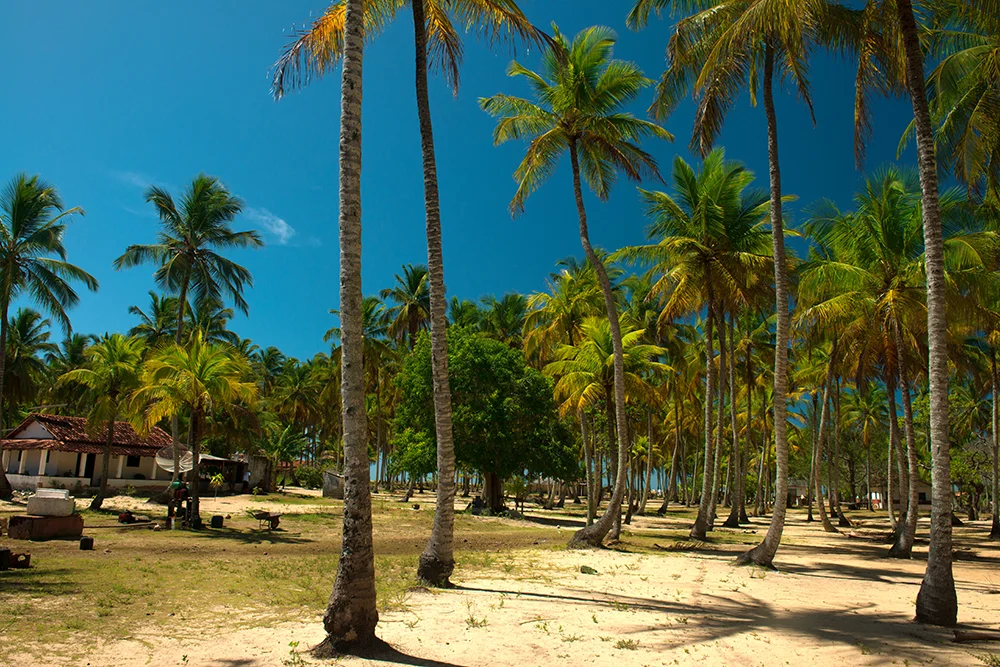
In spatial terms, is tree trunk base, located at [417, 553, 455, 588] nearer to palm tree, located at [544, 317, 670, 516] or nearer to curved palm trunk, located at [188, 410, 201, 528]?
palm tree, located at [544, 317, 670, 516]

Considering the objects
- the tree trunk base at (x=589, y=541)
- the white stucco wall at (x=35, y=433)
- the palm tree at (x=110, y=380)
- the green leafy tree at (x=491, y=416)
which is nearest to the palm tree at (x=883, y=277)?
the tree trunk base at (x=589, y=541)

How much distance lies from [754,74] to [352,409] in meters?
14.0

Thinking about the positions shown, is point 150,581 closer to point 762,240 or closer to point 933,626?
point 933,626

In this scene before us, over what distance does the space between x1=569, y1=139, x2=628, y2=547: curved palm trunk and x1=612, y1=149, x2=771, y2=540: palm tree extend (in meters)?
4.25

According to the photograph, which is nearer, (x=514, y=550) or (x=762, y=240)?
(x=514, y=550)

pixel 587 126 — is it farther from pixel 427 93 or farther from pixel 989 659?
pixel 989 659

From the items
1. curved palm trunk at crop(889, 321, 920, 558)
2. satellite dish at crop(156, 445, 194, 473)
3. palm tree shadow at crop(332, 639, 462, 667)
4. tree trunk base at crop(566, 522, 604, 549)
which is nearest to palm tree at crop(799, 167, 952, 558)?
curved palm trunk at crop(889, 321, 920, 558)

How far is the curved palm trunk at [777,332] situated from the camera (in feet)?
48.7

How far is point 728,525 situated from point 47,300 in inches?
1240

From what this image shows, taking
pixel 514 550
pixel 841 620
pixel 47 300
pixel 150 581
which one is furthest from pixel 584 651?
pixel 47 300

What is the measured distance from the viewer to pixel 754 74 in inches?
643

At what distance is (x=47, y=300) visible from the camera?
28641mm

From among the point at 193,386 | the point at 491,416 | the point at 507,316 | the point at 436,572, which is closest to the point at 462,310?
the point at 507,316

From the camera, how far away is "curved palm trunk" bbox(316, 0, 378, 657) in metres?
7.07
